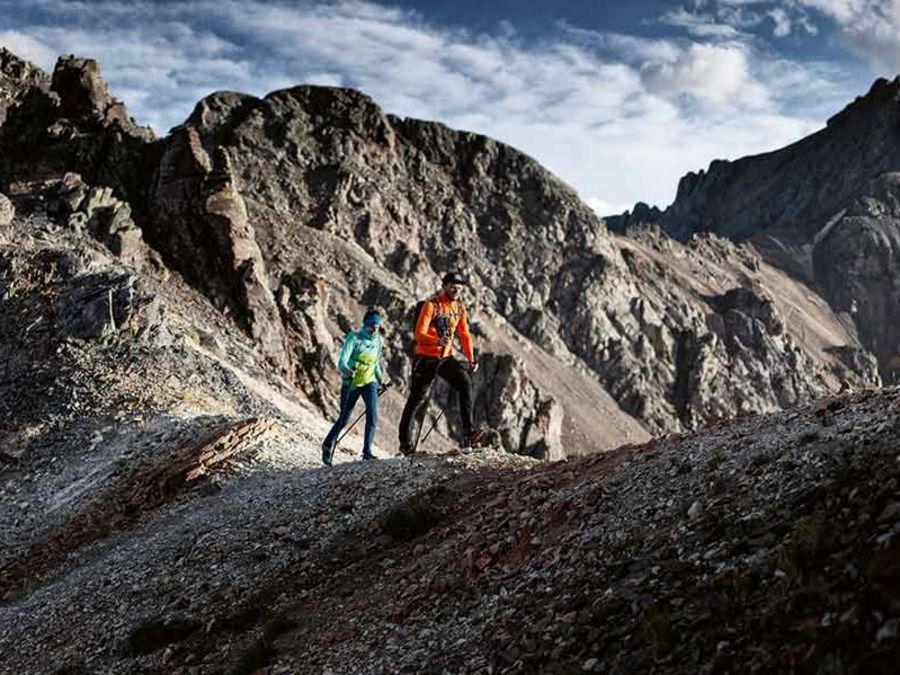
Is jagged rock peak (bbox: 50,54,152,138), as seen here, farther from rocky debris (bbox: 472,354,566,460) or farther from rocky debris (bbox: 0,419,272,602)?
rocky debris (bbox: 0,419,272,602)

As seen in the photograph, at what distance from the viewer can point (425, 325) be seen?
55.0 feet

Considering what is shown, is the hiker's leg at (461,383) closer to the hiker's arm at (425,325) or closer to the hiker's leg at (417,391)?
the hiker's leg at (417,391)

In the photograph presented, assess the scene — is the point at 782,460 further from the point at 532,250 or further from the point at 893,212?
the point at 893,212

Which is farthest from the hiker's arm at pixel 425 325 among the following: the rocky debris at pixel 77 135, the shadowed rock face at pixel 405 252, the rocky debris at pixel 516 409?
the rocky debris at pixel 516 409

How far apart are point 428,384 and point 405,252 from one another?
8718cm

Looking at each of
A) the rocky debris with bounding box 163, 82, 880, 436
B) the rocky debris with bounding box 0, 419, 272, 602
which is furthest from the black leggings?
the rocky debris with bounding box 163, 82, 880, 436

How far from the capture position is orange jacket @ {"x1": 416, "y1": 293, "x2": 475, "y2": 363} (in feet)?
55.0

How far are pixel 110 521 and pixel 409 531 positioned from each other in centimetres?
1062

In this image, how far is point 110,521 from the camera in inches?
742

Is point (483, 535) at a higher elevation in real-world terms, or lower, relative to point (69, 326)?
lower

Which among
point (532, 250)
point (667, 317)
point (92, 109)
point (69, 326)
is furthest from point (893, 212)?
point (69, 326)

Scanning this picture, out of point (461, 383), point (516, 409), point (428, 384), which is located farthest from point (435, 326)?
point (516, 409)

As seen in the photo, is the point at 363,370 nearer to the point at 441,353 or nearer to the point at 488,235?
the point at 441,353

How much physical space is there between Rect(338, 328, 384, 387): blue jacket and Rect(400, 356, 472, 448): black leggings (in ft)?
4.15
